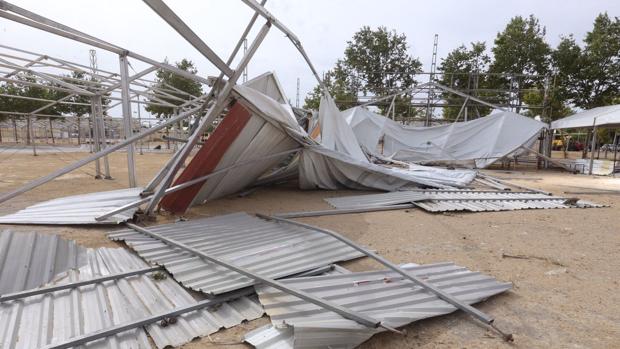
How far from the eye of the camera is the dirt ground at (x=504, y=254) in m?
2.26

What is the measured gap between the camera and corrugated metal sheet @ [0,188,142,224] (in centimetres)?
465

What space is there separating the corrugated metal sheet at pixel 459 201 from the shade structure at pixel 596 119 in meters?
8.83

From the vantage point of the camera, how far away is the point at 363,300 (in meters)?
2.46

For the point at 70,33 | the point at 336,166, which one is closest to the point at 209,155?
the point at 70,33

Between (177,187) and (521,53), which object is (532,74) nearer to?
(521,53)

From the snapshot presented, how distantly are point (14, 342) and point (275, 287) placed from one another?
1654 millimetres

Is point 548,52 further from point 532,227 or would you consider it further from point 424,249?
point 424,249

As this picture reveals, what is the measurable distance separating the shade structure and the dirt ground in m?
7.41

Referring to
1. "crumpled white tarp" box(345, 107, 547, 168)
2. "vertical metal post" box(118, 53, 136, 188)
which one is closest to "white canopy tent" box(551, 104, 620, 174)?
"crumpled white tarp" box(345, 107, 547, 168)

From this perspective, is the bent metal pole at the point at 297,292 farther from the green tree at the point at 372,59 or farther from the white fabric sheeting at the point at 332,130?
the green tree at the point at 372,59

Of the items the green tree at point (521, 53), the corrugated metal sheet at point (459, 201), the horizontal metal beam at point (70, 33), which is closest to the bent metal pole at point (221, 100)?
the horizontal metal beam at point (70, 33)

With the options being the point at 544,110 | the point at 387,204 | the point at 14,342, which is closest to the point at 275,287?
the point at 14,342

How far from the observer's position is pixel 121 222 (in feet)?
15.2

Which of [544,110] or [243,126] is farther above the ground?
[544,110]
